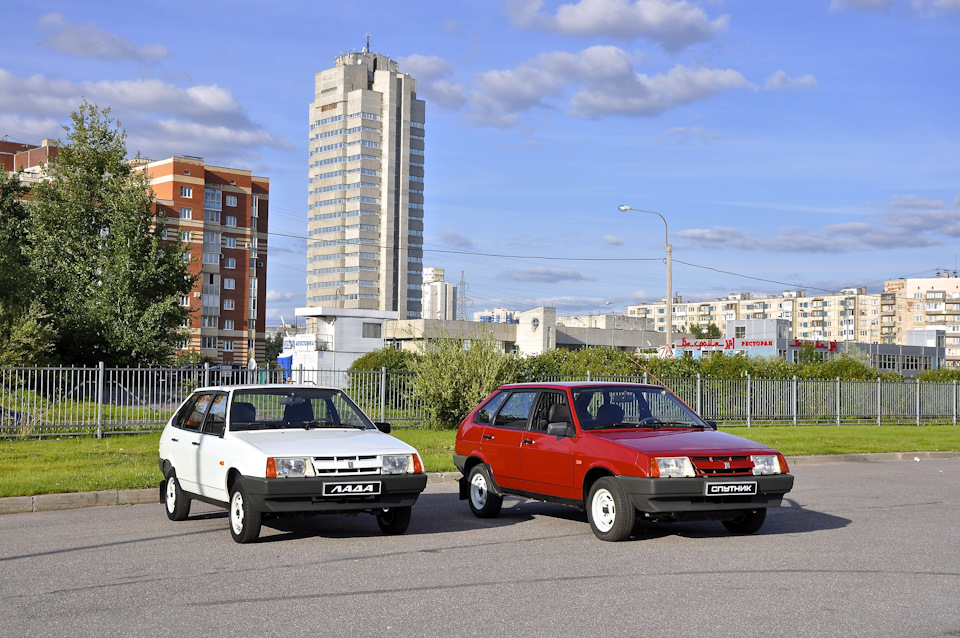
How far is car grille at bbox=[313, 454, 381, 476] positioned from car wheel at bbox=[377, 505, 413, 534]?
0.64 meters

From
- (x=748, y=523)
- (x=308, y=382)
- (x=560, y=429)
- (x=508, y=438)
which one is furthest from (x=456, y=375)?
(x=748, y=523)

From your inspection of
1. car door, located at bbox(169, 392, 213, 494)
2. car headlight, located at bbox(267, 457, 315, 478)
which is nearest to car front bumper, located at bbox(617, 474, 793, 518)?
car headlight, located at bbox(267, 457, 315, 478)

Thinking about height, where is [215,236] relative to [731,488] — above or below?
above

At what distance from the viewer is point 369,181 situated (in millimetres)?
182375

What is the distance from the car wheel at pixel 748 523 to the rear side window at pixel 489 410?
121 inches

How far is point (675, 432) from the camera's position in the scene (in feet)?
33.2

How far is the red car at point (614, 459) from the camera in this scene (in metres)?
9.11

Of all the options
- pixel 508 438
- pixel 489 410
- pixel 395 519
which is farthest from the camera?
pixel 489 410

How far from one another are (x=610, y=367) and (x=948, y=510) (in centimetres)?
1847

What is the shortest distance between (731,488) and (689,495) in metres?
0.46

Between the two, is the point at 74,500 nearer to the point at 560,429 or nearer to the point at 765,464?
the point at 560,429

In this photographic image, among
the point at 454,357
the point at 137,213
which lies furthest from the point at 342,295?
the point at 454,357

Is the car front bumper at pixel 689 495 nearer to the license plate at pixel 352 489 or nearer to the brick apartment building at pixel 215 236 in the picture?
the license plate at pixel 352 489

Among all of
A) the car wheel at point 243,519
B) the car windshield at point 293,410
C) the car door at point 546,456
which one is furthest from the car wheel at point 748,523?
the car wheel at point 243,519
